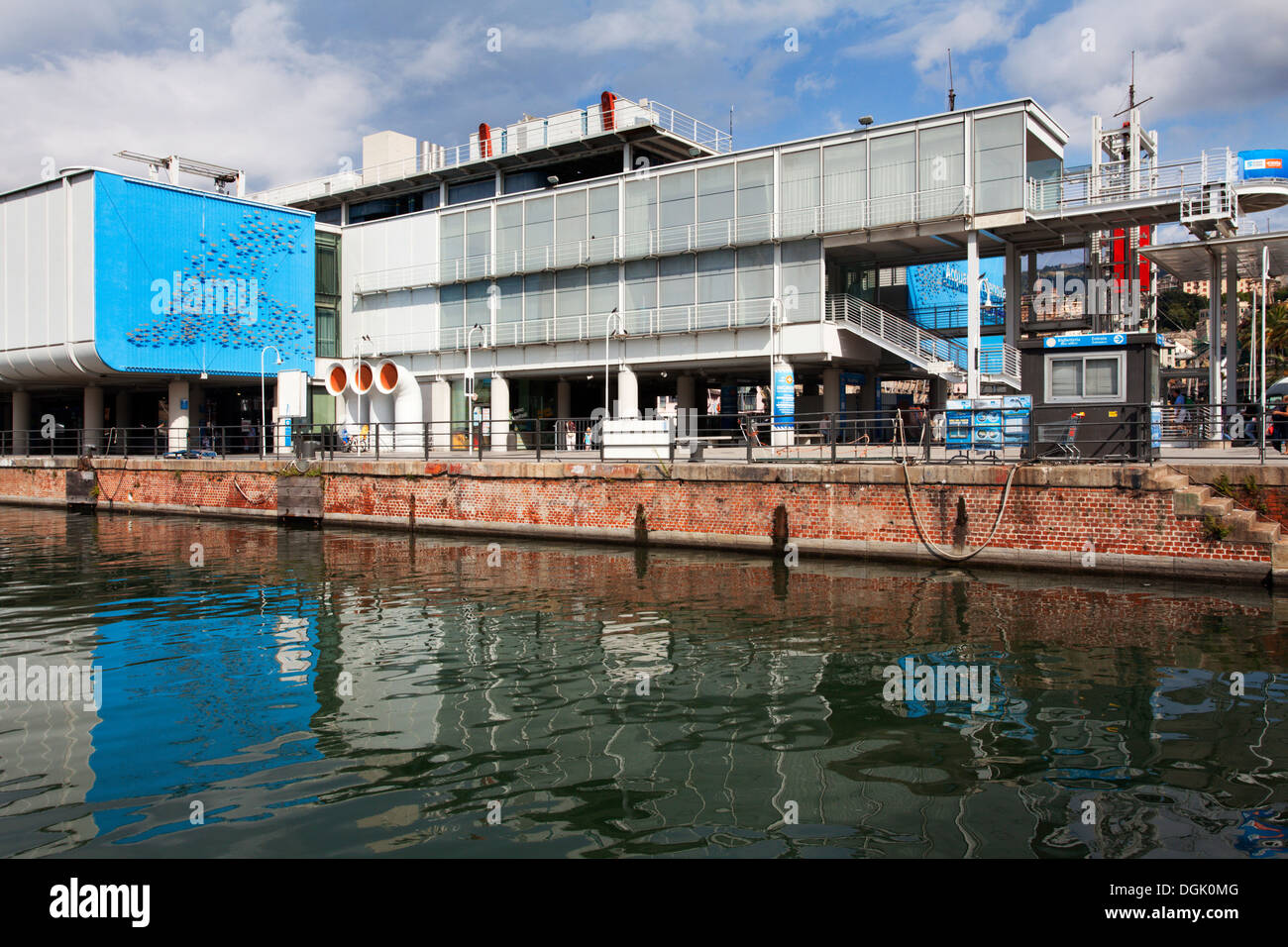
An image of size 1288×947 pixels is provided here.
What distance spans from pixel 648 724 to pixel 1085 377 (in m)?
12.6

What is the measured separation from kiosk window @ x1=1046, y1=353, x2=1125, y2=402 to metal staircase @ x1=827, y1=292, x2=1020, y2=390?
14.6m

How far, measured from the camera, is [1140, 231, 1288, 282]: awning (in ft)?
82.6

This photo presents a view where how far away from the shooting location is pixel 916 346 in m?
33.5

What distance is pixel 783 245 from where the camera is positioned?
34.5 meters

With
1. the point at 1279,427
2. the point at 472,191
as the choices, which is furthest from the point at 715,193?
the point at 1279,427

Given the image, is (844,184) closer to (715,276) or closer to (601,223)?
(715,276)

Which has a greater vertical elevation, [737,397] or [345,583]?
[737,397]

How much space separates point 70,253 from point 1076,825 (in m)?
44.5

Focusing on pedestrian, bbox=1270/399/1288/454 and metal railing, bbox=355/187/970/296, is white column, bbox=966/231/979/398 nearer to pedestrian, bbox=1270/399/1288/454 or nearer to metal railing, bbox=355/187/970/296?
metal railing, bbox=355/187/970/296

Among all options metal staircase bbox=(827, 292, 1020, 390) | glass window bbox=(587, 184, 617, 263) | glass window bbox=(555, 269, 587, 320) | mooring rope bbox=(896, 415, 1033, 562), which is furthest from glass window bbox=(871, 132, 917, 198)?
mooring rope bbox=(896, 415, 1033, 562)

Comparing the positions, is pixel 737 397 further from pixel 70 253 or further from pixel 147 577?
pixel 147 577
